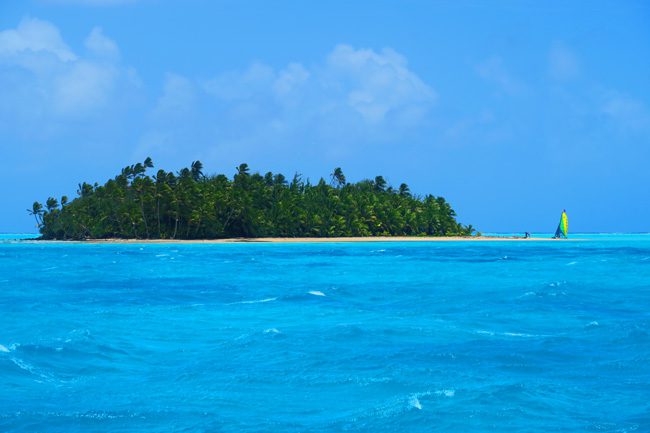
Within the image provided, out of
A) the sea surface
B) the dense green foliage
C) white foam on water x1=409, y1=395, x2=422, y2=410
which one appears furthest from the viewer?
the dense green foliage

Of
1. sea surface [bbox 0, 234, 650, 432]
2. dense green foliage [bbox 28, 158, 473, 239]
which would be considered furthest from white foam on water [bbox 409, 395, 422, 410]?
dense green foliage [bbox 28, 158, 473, 239]

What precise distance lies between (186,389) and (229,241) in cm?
10394

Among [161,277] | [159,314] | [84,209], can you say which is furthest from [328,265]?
[84,209]

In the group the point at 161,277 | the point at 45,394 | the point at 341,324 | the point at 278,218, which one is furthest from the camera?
the point at 278,218

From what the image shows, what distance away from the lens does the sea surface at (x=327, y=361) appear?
13969mm

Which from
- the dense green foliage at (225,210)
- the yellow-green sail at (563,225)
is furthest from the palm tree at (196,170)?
the yellow-green sail at (563,225)

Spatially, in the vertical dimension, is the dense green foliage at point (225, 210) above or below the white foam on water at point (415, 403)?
above

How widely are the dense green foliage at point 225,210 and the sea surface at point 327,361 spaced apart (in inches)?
3147

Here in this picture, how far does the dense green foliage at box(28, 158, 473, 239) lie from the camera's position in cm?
11744

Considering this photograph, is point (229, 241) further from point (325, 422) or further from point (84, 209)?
point (325, 422)

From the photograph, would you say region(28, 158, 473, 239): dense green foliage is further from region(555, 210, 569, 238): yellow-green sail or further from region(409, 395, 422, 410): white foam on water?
region(409, 395, 422, 410): white foam on water

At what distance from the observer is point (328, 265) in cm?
6366

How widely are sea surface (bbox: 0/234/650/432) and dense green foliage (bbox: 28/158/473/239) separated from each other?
79.9 m

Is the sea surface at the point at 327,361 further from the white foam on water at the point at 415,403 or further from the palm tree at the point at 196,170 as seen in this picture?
the palm tree at the point at 196,170
